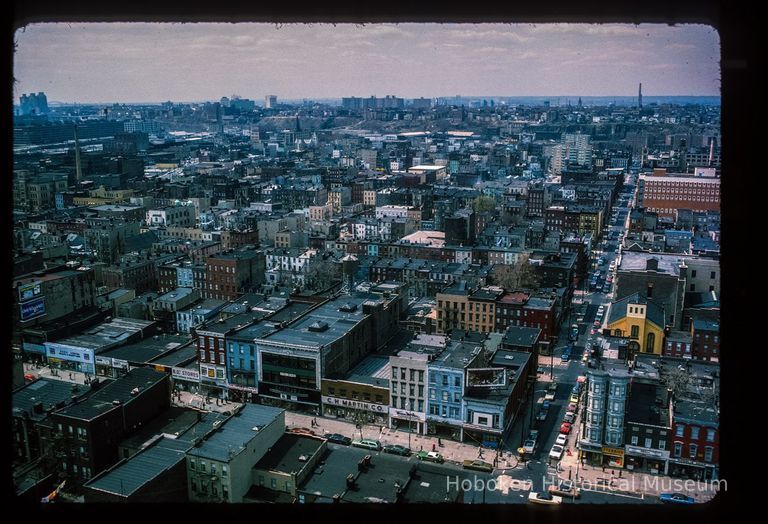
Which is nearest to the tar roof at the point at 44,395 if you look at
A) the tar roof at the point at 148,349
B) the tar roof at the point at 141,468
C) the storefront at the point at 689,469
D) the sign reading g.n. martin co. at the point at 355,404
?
the tar roof at the point at 141,468

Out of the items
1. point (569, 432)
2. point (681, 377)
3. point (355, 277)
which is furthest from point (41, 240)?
point (681, 377)

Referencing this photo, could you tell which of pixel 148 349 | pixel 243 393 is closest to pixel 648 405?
pixel 243 393

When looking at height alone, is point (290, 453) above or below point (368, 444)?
above

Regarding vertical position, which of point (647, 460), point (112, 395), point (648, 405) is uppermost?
point (112, 395)

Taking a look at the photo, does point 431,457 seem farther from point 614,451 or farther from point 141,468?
point 141,468

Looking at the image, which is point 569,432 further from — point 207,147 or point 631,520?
point 207,147

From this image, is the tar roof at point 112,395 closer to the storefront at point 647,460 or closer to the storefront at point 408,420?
the storefront at point 408,420
